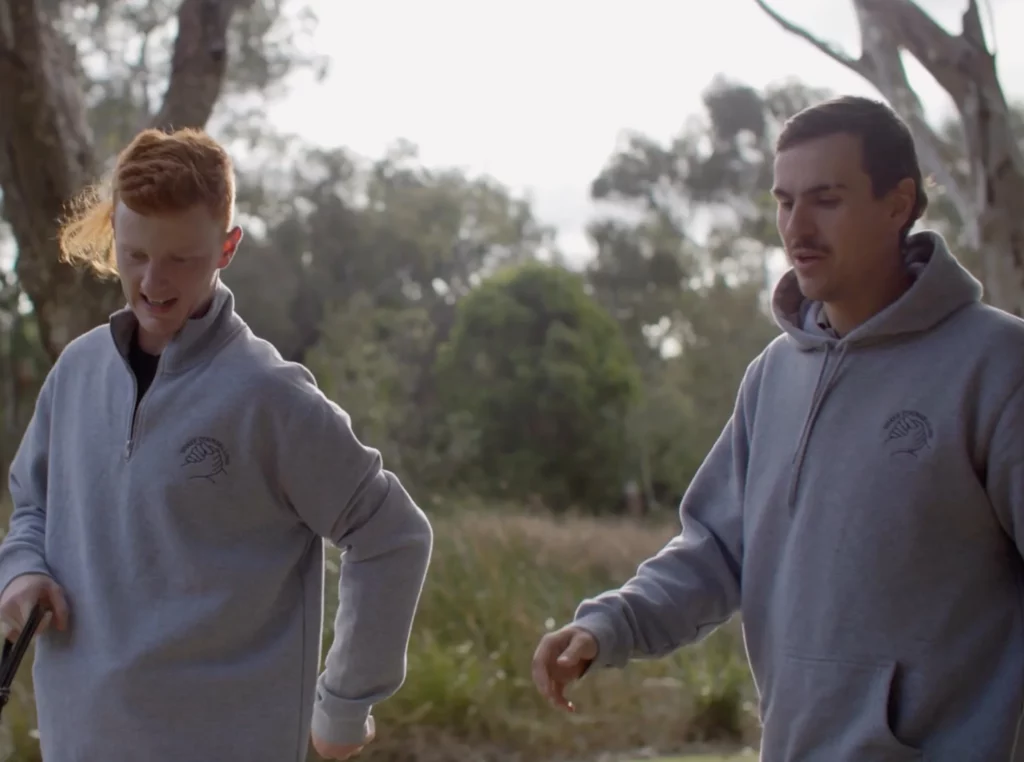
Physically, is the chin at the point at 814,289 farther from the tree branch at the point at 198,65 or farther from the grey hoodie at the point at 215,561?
the tree branch at the point at 198,65

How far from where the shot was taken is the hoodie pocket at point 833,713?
1.70 metres

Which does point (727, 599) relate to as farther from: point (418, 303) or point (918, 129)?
point (418, 303)

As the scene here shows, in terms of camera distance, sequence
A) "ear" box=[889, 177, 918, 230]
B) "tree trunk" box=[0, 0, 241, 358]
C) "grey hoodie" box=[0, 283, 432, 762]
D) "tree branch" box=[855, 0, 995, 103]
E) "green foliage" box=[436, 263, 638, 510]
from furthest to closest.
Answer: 1. "green foliage" box=[436, 263, 638, 510]
2. "tree trunk" box=[0, 0, 241, 358]
3. "tree branch" box=[855, 0, 995, 103]
4. "ear" box=[889, 177, 918, 230]
5. "grey hoodie" box=[0, 283, 432, 762]

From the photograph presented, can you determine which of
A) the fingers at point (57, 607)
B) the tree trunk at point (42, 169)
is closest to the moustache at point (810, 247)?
the fingers at point (57, 607)

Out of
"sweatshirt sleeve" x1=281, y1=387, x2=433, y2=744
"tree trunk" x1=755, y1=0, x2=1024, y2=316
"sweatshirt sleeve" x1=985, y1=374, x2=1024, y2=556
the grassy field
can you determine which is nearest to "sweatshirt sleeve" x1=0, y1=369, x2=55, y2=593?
"sweatshirt sleeve" x1=281, y1=387, x2=433, y2=744

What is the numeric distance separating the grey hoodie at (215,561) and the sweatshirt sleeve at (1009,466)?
0.79m

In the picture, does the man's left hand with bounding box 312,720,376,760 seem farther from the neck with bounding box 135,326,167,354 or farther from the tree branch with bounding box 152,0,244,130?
the tree branch with bounding box 152,0,244,130

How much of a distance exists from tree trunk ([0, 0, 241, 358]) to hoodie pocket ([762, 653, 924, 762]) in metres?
2.69

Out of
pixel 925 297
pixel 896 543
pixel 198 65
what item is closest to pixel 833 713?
pixel 896 543

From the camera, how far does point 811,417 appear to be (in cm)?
187

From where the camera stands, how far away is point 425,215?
55.4 feet

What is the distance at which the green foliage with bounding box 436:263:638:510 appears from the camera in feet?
41.7

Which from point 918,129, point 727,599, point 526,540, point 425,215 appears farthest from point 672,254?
point 727,599

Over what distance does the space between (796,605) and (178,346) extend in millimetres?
944
